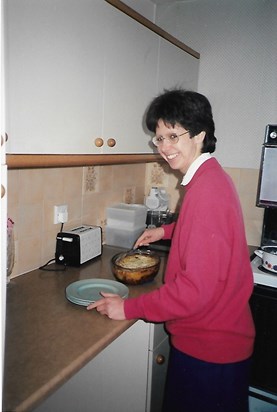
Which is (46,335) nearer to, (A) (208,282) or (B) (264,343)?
(A) (208,282)

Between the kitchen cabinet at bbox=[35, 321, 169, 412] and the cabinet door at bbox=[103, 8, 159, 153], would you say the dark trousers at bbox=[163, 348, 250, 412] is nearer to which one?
the kitchen cabinet at bbox=[35, 321, 169, 412]

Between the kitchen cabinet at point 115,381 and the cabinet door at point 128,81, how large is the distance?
2.57ft

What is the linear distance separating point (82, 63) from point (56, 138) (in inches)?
11.9

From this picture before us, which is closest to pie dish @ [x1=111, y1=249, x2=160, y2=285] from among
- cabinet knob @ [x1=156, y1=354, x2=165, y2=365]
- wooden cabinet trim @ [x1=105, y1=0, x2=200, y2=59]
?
cabinet knob @ [x1=156, y1=354, x2=165, y2=365]

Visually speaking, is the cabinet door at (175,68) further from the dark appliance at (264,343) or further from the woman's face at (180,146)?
the dark appliance at (264,343)

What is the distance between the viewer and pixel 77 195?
73.7 inches

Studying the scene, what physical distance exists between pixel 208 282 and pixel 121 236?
3.43 feet

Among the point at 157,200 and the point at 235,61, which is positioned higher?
the point at 235,61

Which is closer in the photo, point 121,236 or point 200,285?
point 200,285

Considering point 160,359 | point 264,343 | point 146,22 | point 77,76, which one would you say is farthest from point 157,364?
point 146,22

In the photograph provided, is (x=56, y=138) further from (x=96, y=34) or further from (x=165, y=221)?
(x=165, y=221)

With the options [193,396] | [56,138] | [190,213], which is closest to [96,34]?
[56,138]

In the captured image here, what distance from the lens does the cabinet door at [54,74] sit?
3.45 ft

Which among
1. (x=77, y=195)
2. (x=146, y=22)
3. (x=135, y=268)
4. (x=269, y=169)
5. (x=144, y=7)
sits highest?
(x=144, y=7)
